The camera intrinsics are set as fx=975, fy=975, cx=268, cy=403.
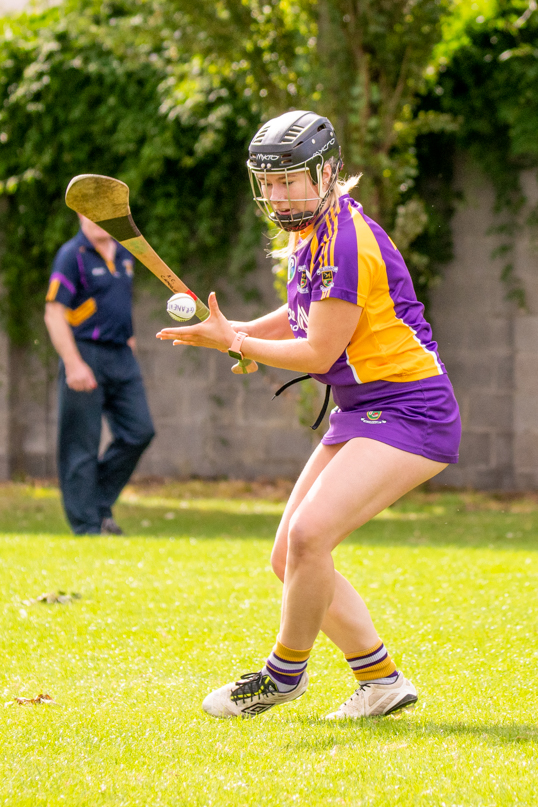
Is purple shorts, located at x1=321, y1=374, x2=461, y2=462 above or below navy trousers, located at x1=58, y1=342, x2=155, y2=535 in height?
above

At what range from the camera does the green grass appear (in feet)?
7.86

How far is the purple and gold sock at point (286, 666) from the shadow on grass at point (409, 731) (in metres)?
0.14

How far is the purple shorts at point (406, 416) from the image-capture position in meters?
2.90

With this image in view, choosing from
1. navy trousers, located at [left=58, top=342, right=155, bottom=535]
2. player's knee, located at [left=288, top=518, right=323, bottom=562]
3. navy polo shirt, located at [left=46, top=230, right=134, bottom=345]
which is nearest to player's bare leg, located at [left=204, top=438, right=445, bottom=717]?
player's knee, located at [left=288, top=518, right=323, bottom=562]

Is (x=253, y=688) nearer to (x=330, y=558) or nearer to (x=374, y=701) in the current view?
(x=374, y=701)

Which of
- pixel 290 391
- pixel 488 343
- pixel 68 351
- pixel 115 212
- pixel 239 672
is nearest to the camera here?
pixel 115 212

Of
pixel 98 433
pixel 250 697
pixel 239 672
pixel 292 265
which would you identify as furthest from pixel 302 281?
pixel 98 433

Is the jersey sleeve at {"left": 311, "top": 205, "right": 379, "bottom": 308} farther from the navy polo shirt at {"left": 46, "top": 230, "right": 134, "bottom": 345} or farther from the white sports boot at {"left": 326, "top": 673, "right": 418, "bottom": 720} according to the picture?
the navy polo shirt at {"left": 46, "top": 230, "right": 134, "bottom": 345}

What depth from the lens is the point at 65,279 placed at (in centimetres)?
662

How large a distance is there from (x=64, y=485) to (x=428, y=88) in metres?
4.97

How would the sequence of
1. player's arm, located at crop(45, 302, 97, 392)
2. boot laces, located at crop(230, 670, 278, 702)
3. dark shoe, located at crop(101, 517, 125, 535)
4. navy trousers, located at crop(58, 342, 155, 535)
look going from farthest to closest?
dark shoe, located at crop(101, 517, 125, 535)
navy trousers, located at crop(58, 342, 155, 535)
player's arm, located at crop(45, 302, 97, 392)
boot laces, located at crop(230, 670, 278, 702)

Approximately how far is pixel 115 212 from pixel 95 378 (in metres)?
3.54

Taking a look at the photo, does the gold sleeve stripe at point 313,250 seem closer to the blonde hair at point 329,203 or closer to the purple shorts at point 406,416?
the blonde hair at point 329,203

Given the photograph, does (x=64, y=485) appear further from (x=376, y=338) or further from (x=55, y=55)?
(x=55, y=55)
